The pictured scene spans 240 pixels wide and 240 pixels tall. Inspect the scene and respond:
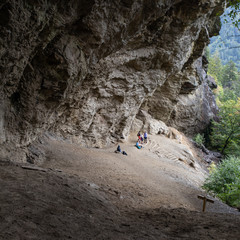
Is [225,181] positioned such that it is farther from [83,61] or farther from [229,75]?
[229,75]

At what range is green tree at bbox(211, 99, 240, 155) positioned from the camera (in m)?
26.2

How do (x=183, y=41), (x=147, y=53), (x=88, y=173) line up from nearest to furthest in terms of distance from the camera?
(x=88, y=173) < (x=147, y=53) < (x=183, y=41)

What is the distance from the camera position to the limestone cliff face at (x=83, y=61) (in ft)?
16.4

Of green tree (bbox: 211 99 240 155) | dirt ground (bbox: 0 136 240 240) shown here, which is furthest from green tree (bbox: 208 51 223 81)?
dirt ground (bbox: 0 136 240 240)

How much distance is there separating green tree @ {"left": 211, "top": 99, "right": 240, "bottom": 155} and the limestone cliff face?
46.6 feet

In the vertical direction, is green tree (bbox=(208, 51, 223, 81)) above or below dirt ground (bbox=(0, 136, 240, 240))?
above

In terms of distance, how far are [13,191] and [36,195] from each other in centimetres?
40

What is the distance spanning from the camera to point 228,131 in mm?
26531

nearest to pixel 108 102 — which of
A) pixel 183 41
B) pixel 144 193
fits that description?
pixel 183 41

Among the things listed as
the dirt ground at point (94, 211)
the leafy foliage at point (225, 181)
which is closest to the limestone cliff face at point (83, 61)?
the dirt ground at point (94, 211)

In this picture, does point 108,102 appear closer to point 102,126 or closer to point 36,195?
point 102,126

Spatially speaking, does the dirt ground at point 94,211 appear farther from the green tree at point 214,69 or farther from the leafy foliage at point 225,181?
the green tree at point 214,69

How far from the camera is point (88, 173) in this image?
8.01 metres

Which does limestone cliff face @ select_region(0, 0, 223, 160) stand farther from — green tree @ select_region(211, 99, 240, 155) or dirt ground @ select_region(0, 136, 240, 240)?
green tree @ select_region(211, 99, 240, 155)
